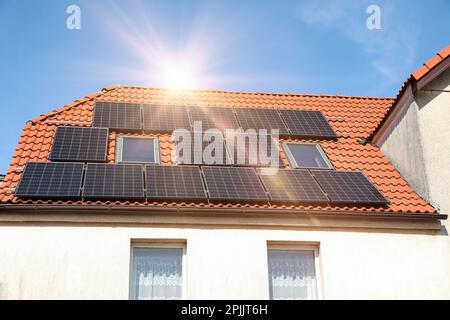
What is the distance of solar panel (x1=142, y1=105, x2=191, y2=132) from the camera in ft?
49.8

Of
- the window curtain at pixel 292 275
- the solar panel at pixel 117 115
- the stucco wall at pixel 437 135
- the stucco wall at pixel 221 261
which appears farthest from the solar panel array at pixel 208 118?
the window curtain at pixel 292 275

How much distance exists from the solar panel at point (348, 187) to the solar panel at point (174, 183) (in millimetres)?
2511

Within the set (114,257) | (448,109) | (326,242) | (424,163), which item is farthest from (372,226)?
Result: (114,257)

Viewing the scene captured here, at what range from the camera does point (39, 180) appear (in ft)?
40.3

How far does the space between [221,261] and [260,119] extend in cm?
551

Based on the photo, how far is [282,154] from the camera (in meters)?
14.7

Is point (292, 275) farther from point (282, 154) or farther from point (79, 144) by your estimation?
point (79, 144)

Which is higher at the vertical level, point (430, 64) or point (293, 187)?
point (430, 64)

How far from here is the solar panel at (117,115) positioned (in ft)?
49.7

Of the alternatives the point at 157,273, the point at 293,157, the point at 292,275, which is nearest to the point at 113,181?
the point at 157,273

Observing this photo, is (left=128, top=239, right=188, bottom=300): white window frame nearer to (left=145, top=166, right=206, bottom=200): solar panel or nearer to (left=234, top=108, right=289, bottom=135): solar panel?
(left=145, top=166, right=206, bottom=200): solar panel
